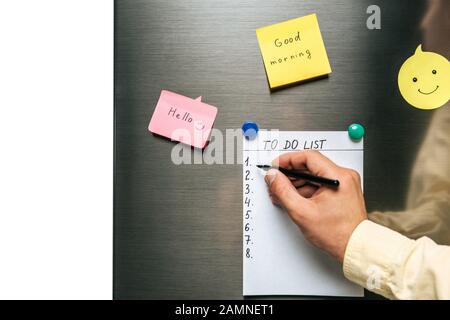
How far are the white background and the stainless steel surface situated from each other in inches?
1.1

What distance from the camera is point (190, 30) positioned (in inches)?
23.9

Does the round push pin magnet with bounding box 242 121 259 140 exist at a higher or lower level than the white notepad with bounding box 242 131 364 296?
higher

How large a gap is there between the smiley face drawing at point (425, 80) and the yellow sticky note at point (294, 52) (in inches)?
4.4

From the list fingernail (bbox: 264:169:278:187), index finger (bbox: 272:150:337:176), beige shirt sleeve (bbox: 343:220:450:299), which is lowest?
beige shirt sleeve (bbox: 343:220:450:299)

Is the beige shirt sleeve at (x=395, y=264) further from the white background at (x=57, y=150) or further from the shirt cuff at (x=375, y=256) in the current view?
the white background at (x=57, y=150)

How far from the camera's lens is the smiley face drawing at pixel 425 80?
1.95 feet

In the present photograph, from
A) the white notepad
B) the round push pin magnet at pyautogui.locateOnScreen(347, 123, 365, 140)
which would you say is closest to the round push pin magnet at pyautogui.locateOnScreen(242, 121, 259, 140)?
the white notepad

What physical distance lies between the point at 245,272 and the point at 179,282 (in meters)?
0.09

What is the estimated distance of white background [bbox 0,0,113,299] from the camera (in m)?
0.62

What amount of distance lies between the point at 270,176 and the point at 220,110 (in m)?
0.12

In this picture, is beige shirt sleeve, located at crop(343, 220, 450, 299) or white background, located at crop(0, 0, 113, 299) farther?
white background, located at crop(0, 0, 113, 299)

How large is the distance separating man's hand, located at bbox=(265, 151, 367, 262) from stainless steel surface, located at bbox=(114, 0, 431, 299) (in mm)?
41

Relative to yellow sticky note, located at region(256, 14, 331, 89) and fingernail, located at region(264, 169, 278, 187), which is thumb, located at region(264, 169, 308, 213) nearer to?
fingernail, located at region(264, 169, 278, 187)

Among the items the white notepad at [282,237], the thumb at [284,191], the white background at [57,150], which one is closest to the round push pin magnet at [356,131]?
the white notepad at [282,237]
